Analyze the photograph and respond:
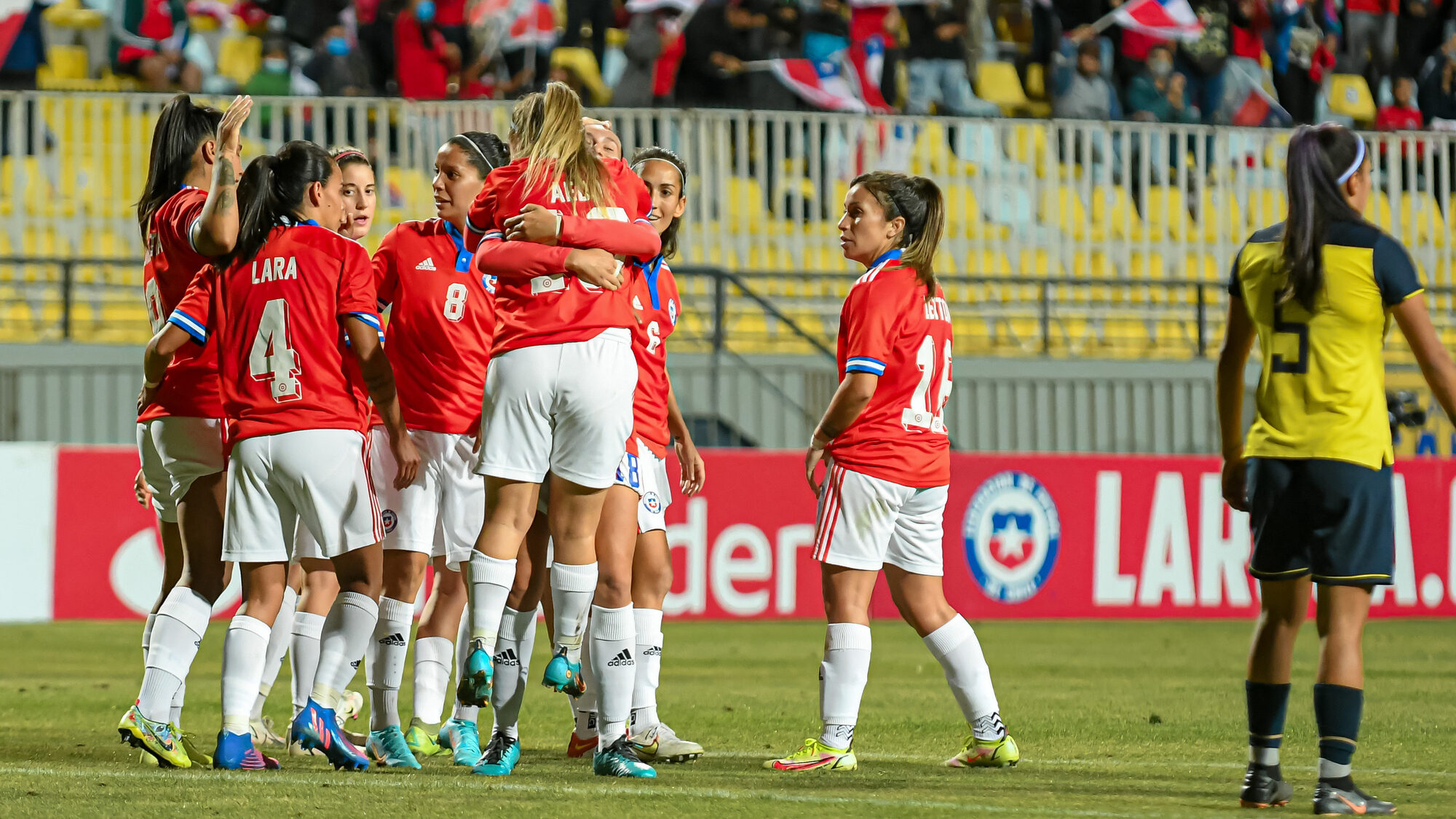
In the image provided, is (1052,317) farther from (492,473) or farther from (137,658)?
(492,473)

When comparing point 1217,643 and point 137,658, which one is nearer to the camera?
point 137,658

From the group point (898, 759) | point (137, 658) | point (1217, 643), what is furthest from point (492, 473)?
point (1217, 643)

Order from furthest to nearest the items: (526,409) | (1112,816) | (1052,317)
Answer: (1052,317)
(526,409)
(1112,816)

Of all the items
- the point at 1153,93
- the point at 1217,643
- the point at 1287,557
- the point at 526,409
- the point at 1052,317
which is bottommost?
the point at 1217,643

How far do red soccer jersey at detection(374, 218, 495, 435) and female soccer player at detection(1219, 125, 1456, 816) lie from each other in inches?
105

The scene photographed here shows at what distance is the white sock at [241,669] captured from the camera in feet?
18.7

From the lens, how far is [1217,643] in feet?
39.7

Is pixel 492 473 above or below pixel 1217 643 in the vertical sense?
above

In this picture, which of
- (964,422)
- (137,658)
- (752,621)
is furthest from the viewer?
(964,422)

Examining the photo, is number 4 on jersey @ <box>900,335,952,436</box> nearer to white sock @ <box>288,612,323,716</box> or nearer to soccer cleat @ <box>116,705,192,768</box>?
white sock @ <box>288,612,323,716</box>

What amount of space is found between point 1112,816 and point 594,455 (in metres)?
1.72

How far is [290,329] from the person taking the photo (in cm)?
585

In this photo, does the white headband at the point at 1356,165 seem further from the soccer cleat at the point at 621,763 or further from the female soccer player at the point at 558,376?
the soccer cleat at the point at 621,763

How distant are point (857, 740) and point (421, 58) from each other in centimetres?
1175
